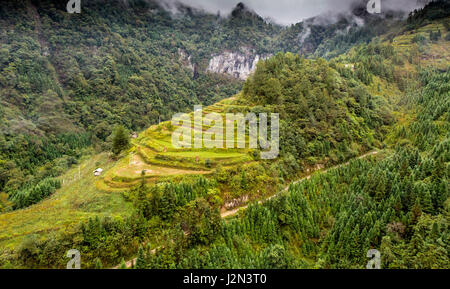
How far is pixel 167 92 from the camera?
116000 millimetres

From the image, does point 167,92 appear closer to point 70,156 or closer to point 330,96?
point 70,156

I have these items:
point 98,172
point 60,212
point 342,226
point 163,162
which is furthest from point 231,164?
point 60,212

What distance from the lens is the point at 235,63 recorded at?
523 feet

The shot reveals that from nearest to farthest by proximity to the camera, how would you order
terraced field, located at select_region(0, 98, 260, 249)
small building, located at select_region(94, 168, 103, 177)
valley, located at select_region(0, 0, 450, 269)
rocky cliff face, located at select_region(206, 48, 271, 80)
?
valley, located at select_region(0, 0, 450, 269)
terraced field, located at select_region(0, 98, 260, 249)
small building, located at select_region(94, 168, 103, 177)
rocky cliff face, located at select_region(206, 48, 271, 80)

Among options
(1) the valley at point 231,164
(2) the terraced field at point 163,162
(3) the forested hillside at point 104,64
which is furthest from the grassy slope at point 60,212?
(3) the forested hillside at point 104,64

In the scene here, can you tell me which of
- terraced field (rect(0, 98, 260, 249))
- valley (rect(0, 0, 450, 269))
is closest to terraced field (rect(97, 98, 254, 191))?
terraced field (rect(0, 98, 260, 249))

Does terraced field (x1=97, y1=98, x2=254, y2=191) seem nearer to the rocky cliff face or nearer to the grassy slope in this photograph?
the grassy slope

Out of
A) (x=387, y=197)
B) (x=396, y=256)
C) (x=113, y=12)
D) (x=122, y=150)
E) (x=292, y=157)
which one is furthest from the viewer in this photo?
(x=113, y=12)

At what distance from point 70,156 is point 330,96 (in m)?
62.1

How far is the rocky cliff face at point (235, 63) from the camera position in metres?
157

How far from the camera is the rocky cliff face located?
515 feet
